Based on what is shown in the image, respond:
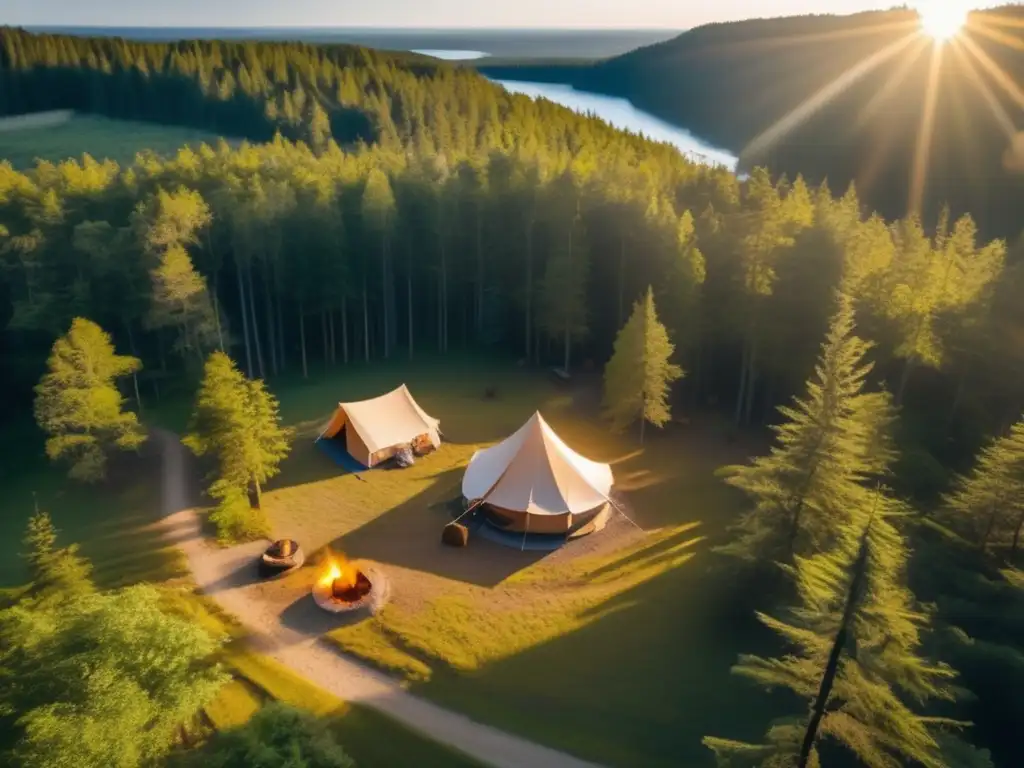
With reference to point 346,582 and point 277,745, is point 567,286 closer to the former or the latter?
point 346,582

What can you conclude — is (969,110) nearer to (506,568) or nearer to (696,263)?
(696,263)

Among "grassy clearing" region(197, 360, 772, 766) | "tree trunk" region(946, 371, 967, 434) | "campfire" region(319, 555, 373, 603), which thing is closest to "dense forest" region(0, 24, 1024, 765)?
"tree trunk" region(946, 371, 967, 434)

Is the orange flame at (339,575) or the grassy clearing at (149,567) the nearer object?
the grassy clearing at (149,567)

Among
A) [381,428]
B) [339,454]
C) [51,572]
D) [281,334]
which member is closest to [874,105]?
[281,334]

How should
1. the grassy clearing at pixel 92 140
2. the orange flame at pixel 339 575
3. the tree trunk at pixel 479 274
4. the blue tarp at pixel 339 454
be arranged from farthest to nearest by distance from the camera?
the grassy clearing at pixel 92 140
the tree trunk at pixel 479 274
the blue tarp at pixel 339 454
the orange flame at pixel 339 575

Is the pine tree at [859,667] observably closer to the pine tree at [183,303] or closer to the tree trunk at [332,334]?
the pine tree at [183,303]

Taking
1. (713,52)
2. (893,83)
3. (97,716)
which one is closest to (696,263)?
(97,716)

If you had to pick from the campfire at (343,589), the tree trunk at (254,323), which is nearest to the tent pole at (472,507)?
the campfire at (343,589)
